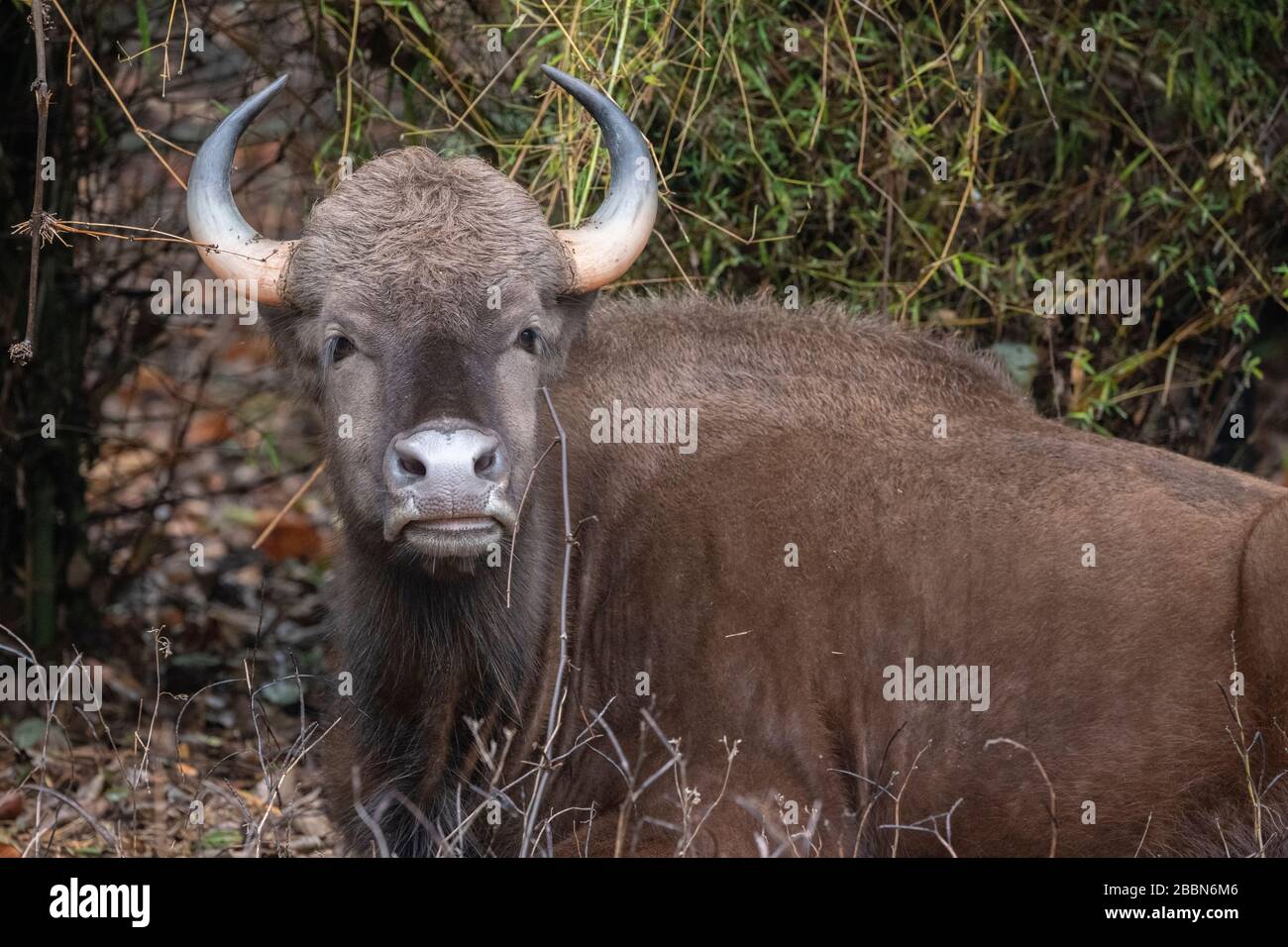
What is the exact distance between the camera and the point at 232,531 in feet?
38.9

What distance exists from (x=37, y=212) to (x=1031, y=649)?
→ 4.53m

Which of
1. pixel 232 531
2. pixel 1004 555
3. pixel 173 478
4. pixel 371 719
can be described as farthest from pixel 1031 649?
pixel 232 531

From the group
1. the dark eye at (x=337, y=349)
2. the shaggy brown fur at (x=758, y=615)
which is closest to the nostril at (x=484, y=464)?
the shaggy brown fur at (x=758, y=615)

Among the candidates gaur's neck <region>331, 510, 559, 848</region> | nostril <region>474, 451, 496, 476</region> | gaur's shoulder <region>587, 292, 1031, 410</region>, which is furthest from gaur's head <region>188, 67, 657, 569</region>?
gaur's shoulder <region>587, 292, 1031, 410</region>

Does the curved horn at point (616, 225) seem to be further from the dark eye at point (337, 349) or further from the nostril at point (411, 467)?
the nostril at point (411, 467)

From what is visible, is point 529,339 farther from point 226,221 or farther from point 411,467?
point 226,221

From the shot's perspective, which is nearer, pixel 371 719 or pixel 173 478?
pixel 371 719

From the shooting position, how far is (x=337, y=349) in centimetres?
606

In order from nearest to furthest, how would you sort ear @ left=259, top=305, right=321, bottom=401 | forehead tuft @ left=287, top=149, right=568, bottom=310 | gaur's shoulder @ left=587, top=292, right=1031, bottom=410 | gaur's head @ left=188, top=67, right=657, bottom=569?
gaur's head @ left=188, top=67, right=657, bottom=569, forehead tuft @ left=287, top=149, right=568, bottom=310, ear @ left=259, top=305, right=321, bottom=401, gaur's shoulder @ left=587, top=292, right=1031, bottom=410

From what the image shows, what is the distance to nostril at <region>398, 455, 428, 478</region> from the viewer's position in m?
5.39

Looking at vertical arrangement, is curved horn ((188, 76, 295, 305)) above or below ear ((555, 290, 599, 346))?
above

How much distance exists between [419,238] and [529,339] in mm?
598

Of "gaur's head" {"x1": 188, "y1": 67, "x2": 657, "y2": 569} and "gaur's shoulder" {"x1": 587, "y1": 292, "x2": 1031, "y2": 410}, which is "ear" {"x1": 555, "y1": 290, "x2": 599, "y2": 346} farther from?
"gaur's shoulder" {"x1": 587, "y1": 292, "x2": 1031, "y2": 410}
